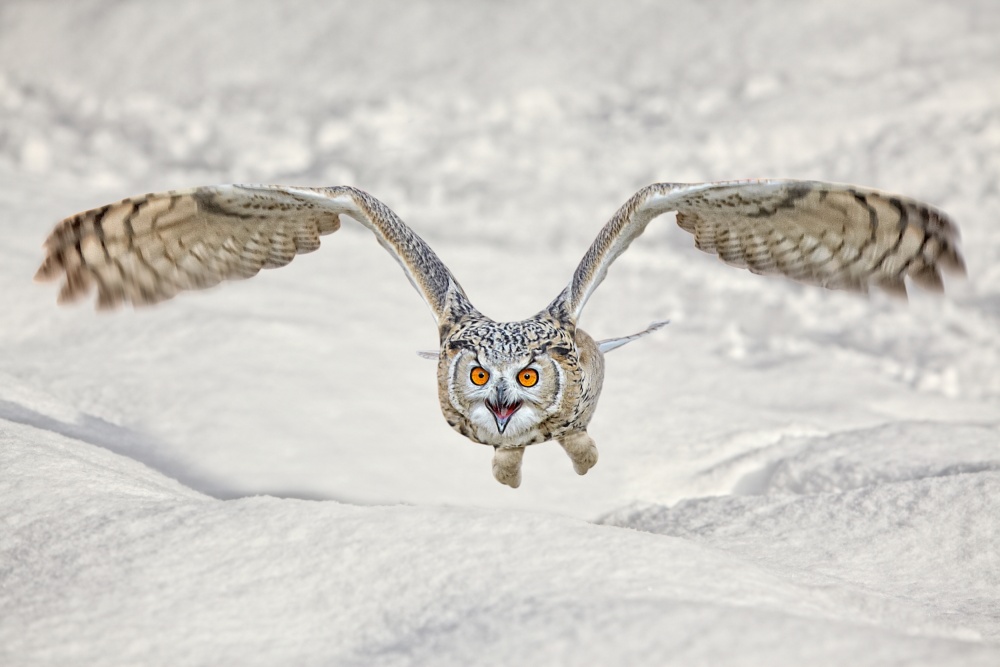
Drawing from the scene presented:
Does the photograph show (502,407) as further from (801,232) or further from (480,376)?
(801,232)

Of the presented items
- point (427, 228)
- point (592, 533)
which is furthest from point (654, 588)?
point (427, 228)

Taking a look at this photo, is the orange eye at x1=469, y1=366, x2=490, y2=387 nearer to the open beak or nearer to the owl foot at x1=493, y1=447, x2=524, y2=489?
the open beak

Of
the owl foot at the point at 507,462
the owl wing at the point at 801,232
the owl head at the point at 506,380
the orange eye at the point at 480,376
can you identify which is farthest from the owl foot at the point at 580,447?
the orange eye at the point at 480,376

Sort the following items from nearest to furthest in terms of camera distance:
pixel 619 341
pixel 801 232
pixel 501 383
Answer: pixel 501 383, pixel 801 232, pixel 619 341

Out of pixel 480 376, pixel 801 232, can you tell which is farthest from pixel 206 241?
pixel 801 232

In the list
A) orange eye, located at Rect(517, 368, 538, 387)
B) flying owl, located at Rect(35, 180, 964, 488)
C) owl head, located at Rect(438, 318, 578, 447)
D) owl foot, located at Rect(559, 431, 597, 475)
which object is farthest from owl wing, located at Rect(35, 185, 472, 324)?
owl foot, located at Rect(559, 431, 597, 475)
